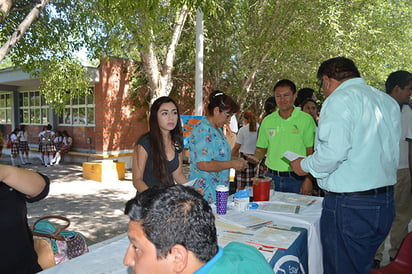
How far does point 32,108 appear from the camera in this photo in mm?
15727

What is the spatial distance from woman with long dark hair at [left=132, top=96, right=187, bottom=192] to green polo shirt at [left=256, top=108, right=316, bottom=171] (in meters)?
1.12

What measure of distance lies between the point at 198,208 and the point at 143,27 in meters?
6.07

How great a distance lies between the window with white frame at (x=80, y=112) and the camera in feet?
41.4

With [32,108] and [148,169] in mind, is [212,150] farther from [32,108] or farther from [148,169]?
[32,108]

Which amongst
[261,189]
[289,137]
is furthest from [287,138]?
[261,189]

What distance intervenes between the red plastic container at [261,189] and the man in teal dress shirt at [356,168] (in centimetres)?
69

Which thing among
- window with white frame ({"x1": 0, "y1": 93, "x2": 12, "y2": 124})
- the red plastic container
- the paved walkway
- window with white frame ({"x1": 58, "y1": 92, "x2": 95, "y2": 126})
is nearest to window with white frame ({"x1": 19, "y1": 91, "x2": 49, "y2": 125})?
window with white frame ({"x1": 0, "y1": 93, "x2": 12, "y2": 124})

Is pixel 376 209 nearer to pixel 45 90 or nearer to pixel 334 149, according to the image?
pixel 334 149

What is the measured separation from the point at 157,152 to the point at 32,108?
15.6 metres

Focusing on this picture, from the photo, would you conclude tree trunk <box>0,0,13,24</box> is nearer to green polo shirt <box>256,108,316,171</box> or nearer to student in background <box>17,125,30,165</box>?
green polo shirt <box>256,108,316,171</box>

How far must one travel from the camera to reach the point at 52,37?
7.11 meters

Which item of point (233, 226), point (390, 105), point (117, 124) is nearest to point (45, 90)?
point (117, 124)

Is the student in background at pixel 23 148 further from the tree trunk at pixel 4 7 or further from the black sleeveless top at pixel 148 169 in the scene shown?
the black sleeveless top at pixel 148 169

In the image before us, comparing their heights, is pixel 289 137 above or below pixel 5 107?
below
